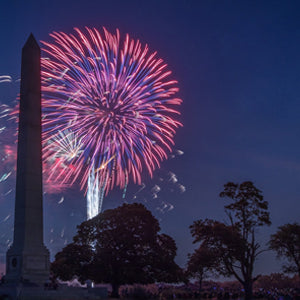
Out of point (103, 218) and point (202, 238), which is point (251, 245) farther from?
point (103, 218)

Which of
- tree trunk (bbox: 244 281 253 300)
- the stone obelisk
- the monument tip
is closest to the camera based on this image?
the stone obelisk

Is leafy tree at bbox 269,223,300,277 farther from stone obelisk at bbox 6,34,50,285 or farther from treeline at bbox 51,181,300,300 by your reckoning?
stone obelisk at bbox 6,34,50,285

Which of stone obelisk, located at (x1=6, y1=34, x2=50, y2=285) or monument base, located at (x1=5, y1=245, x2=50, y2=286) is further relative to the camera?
stone obelisk, located at (x1=6, y1=34, x2=50, y2=285)

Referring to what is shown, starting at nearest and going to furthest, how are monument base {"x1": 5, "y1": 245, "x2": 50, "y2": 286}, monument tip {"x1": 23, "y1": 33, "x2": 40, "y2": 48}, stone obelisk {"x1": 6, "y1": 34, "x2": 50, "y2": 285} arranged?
monument base {"x1": 5, "y1": 245, "x2": 50, "y2": 286}
stone obelisk {"x1": 6, "y1": 34, "x2": 50, "y2": 285}
monument tip {"x1": 23, "y1": 33, "x2": 40, "y2": 48}

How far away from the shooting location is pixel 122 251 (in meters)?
56.7

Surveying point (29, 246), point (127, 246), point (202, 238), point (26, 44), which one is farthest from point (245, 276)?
point (26, 44)

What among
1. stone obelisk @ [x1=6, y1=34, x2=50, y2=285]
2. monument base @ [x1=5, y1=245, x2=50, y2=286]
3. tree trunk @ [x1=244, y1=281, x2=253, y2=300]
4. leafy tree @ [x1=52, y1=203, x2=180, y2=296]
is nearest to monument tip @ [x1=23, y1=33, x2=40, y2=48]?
stone obelisk @ [x1=6, y1=34, x2=50, y2=285]

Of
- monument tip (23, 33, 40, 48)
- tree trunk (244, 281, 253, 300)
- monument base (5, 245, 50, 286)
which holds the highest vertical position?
monument tip (23, 33, 40, 48)

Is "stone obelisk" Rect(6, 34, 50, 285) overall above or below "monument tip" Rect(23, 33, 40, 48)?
below

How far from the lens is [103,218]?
59.6m

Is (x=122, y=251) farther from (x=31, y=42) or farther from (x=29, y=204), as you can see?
(x=31, y=42)

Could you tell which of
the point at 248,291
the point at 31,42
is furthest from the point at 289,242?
the point at 31,42

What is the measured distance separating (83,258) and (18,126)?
2141 cm

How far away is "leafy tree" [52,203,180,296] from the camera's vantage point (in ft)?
182
